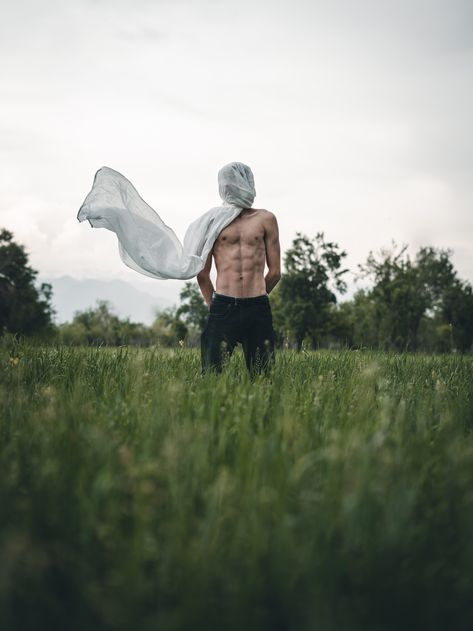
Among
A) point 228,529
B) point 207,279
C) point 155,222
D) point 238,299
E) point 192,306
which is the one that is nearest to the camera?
point 228,529

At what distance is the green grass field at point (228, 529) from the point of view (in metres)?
1.62

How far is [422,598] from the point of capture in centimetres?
171

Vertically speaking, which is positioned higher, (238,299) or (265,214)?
(265,214)

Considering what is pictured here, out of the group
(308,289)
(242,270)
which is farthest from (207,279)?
(308,289)

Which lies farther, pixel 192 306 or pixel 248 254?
pixel 192 306

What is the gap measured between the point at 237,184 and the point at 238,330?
1572 mm

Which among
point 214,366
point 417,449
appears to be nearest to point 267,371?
point 214,366

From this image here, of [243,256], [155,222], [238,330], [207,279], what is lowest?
[238,330]

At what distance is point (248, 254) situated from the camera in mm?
5371

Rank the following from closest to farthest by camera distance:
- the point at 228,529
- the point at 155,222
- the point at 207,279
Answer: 1. the point at 228,529
2. the point at 207,279
3. the point at 155,222

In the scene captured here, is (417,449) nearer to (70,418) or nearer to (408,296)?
(70,418)

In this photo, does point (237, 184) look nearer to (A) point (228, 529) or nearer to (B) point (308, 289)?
(A) point (228, 529)

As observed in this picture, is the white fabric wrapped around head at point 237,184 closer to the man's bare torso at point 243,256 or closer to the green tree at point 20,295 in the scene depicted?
the man's bare torso at point 243,256

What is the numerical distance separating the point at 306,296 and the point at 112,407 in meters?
38.0
